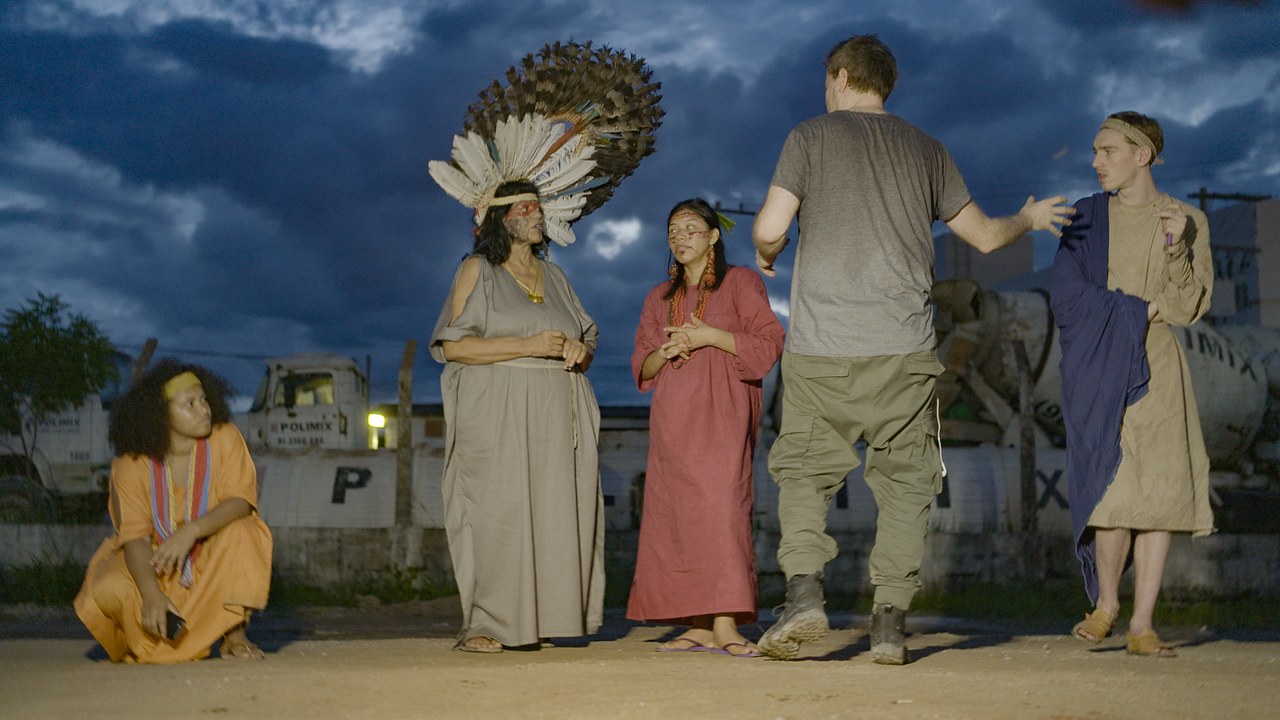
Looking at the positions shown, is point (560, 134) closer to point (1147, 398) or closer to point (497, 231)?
point (497, 231)

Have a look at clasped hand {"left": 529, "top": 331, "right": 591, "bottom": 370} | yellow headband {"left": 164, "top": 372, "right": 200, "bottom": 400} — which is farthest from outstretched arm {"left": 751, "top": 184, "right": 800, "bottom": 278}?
yellow headband {"left": 164, "top": 372, "right": 200, "bottom": 400}

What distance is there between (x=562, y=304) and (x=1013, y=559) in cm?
692

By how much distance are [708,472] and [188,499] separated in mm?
2004

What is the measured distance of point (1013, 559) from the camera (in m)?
11.0

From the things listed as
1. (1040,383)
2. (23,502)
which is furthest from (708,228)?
(1040,383)

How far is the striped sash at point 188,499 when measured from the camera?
4.66 metres

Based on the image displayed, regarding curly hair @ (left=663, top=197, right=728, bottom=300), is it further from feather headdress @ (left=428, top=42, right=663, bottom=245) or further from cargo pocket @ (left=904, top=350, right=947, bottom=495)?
cargo pocket @ (left=904, top=350, right=947, bottom=495)

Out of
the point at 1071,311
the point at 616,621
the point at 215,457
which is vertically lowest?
the point at 616,621

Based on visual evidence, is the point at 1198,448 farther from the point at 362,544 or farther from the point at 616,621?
the point at 362,544

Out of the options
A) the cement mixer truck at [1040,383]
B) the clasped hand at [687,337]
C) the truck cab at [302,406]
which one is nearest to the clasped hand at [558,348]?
the clasped hand at [687,337]

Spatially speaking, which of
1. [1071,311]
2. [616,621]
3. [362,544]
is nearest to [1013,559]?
[616,621]

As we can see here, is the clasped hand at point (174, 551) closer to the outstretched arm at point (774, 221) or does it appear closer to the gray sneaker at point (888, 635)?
the outstretched arm at point (774, 221)

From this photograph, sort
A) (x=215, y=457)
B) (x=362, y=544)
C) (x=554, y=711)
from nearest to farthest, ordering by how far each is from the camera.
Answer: (x=554, y=711), (x=215, y=457), (x=362, y=544)

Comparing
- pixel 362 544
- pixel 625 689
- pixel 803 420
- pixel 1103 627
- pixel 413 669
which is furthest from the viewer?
pixel 362 544
